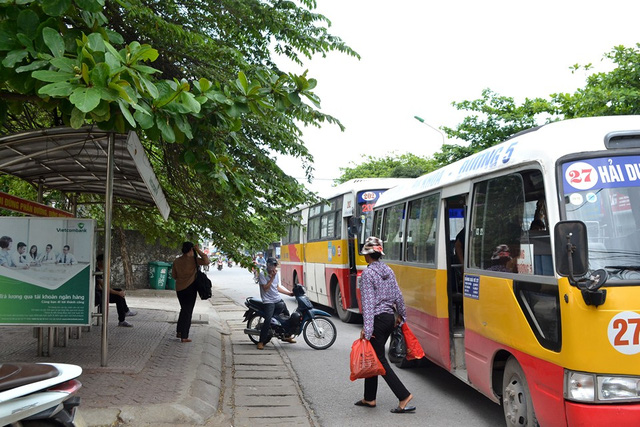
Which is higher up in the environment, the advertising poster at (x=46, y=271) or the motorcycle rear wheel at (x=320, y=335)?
the advertising poster at (x=46, y=271)

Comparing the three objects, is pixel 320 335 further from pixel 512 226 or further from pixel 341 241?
pixel 512 226

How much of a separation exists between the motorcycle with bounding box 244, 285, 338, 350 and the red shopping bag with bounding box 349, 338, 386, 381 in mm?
4582

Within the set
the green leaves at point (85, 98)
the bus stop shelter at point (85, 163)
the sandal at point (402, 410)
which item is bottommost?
the sandal at point (402, 410)

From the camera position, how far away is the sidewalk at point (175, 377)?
607 cm

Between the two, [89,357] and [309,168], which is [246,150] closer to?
[309,168]

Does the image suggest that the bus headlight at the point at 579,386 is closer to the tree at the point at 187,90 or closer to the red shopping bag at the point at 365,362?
the red shopping bag at the point at 365,362

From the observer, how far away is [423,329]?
7.81 m

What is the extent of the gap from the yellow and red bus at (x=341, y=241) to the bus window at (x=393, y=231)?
189 cm

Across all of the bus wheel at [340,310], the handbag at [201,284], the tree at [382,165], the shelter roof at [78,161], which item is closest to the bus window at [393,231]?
the handbag at [201,284]

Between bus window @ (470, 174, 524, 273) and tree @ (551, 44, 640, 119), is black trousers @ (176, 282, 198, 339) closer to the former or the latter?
bus window @ (470, 174, 524, 273)

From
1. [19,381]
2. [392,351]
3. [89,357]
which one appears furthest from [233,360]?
[19,381]

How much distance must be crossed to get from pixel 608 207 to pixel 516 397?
1847 millimetres

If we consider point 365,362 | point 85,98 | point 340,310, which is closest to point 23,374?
point 85,98

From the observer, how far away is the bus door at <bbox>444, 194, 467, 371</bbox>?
23.2 ft
